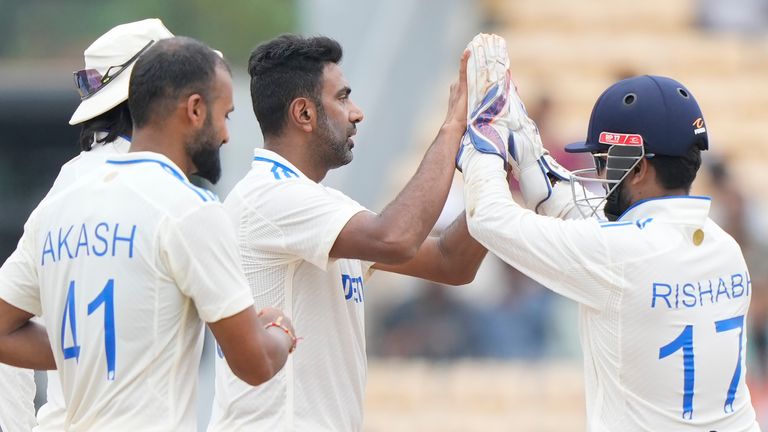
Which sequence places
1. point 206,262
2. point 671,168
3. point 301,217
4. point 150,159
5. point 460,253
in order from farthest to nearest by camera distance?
1. point 460,253
2. point 301,217
3. point 671,168
4. point 150,159
5. point 206,262

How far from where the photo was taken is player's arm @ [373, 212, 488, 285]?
522cm

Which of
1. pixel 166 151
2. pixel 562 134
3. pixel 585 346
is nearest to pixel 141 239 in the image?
pixel 166 151

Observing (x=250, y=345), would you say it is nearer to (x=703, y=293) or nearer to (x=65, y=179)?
(x=65, y=179)

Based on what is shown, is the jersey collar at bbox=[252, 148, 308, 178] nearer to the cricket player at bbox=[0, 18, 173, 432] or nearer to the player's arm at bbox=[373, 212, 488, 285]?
the cricket player at bbox=[0, 18, 173, 432]

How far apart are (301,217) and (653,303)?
3.61 feet

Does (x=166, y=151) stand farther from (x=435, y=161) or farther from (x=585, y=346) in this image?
(x=585, y=346)

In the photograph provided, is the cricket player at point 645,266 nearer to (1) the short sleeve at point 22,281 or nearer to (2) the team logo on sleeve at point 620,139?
(2) the team logo on sleeve at point 620,139

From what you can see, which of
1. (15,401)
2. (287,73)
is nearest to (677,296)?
(287,73)

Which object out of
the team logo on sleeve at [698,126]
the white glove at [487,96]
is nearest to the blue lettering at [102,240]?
the white glove at [487,96]

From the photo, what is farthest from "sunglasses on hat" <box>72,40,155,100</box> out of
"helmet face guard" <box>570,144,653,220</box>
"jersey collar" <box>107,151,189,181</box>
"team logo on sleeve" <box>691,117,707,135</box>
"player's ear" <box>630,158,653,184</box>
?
"team logo on sleeve" <box>691,117,707,135</box>

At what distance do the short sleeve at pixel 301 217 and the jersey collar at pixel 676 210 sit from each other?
88cm

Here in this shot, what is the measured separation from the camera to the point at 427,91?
12.7m

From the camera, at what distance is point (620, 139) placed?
14.9 feet

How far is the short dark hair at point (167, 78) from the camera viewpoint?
4102mm
